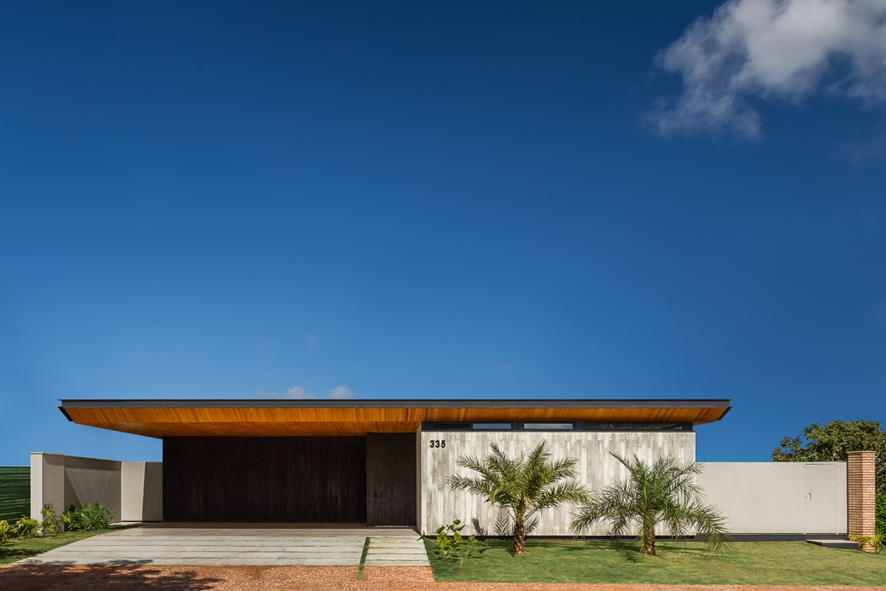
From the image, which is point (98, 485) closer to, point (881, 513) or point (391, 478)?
point (391, 478)

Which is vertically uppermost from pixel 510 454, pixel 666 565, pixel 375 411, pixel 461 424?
pixel 375 411

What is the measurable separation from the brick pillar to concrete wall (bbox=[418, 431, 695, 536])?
4.78m

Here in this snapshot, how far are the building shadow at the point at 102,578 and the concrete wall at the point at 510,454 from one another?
539 cm

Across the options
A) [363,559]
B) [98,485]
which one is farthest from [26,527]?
[363,559]

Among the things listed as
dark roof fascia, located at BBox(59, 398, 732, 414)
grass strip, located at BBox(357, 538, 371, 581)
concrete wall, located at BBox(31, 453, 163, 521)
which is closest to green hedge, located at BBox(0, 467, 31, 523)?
concrete wall, located at BBox(31, 453, 163, 521)

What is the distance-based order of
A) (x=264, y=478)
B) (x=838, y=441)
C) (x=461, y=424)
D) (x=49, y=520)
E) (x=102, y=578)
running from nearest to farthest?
(x=102, y=578)
(x=461, y=424)
(x=49, y=520)
(x=264, y=478)
(x=838, y=441)

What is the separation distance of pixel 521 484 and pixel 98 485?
12.5 meters

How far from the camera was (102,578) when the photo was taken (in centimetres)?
1267

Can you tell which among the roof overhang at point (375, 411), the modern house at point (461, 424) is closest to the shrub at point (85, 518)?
the modern house at point (461, 424)

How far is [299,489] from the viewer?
2281 centimetres

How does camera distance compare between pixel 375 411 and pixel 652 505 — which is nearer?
pixel 652 505

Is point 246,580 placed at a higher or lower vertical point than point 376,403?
lower

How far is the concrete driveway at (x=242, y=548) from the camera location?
46.5 ft

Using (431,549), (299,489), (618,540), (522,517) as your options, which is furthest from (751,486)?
(299,489)
